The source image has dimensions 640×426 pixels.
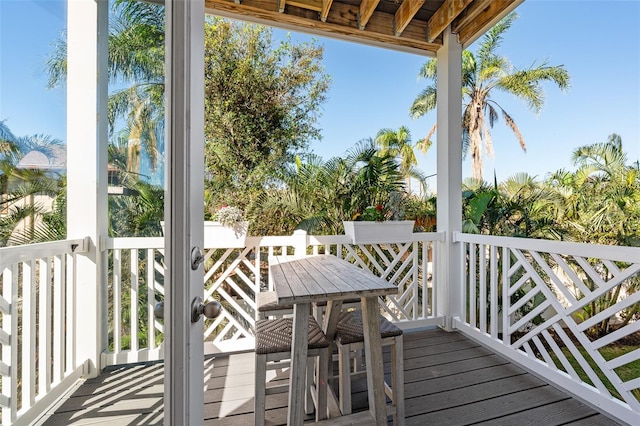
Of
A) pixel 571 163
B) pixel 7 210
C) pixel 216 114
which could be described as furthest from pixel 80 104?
pixel 571 163

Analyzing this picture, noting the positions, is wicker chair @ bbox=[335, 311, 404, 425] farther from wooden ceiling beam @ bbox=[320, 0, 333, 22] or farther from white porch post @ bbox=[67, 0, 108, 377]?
wooden ceiling beam @ bbox=[320, 0, 333, 22]

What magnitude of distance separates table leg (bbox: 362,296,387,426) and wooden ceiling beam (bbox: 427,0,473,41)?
251cm

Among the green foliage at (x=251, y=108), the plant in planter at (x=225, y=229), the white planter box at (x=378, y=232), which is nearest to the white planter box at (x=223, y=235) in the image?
the plant in planter at (x=225, y=229)

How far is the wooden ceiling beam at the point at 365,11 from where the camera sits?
2475 mm

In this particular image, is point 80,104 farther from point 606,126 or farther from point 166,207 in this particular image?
point 606,126

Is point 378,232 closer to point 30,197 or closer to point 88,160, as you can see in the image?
point 88,160

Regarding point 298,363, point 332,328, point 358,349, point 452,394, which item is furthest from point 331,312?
point 452,394

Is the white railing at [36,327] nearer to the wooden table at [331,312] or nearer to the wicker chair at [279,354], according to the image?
the wooden table at [331,312]

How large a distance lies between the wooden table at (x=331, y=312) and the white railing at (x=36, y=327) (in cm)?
81

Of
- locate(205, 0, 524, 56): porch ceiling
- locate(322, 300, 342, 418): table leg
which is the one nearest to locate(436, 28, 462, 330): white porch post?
locate(205, 0, 524, 56): porch ceiling

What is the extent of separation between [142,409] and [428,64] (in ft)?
30.9

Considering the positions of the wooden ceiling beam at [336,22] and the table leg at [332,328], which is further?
the wooden ceiling beam at [336,22]

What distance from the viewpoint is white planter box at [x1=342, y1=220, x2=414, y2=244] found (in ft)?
8.48

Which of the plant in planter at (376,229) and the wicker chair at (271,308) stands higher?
the plant in planter at (376,229)
